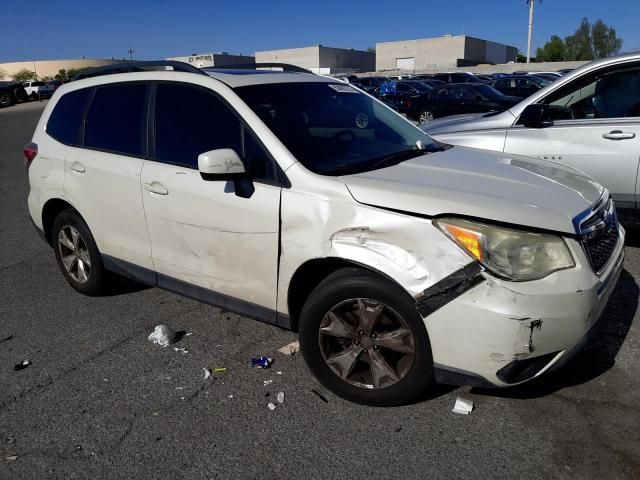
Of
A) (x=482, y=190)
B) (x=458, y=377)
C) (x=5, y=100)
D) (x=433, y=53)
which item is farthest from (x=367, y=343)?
(x=433, y=53)

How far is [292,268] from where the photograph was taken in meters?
3.00

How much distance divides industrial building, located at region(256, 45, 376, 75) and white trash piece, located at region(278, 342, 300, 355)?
94.2 m

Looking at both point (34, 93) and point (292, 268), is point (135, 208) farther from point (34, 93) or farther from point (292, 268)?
point (34, 93)

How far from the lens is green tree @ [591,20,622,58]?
96.7 meters

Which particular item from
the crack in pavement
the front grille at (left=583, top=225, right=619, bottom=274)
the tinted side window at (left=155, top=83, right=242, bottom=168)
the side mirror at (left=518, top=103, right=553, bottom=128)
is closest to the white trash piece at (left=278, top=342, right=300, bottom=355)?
the crack in pavement

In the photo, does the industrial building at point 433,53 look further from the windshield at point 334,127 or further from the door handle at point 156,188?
the door handle at point 156,188

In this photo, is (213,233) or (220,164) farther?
(213,233)

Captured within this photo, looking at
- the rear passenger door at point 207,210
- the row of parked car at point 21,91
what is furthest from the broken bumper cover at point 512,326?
the row of parked car at point 21,91

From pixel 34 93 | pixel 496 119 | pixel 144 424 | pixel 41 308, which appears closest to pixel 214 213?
pixel 144 424

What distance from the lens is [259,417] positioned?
9.56 feet

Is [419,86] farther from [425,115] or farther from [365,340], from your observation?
[365,340]

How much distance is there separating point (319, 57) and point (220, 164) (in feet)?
331

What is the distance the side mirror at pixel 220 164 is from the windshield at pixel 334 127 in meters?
0.31

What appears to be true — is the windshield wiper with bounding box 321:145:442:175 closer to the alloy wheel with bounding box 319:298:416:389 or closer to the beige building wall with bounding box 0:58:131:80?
the alloy wheel with bounding box 319:298:416:389
